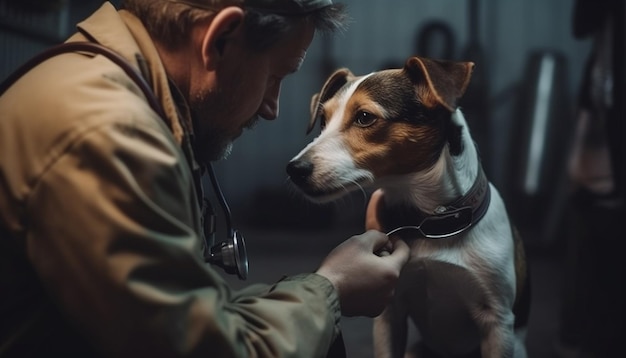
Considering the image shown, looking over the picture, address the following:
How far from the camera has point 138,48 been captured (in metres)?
0.88

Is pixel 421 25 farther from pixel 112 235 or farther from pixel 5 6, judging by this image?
pixel 112 235

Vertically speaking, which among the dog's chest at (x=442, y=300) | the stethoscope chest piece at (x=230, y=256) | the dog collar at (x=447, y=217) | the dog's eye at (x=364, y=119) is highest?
the dog's eye at (x=364, y=119)

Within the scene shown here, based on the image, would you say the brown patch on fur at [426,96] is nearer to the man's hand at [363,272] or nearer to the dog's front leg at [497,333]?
the man's hand at [363,272]

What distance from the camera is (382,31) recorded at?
245 cm

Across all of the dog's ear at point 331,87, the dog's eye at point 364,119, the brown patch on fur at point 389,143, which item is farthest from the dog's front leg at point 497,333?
the dog's ear at point 331,87

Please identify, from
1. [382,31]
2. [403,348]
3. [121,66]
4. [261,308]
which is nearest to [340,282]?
[261,308]

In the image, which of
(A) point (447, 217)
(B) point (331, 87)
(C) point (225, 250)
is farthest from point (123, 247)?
(B) point (331, 87)

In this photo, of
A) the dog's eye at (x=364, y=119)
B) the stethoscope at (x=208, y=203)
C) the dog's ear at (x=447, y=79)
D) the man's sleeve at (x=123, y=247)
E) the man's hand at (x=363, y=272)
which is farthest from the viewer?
the dog's eye at (x=364, y=119)

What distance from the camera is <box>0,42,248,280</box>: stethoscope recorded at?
32.3 inches

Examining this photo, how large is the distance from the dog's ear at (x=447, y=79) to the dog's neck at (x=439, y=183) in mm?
59

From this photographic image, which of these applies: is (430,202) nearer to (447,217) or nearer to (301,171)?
(447,217)

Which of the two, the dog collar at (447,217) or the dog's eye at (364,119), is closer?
the dog collar at (447,217)

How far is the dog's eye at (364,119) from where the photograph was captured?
1146 millimetres

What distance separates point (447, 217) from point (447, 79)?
8.4 inches
